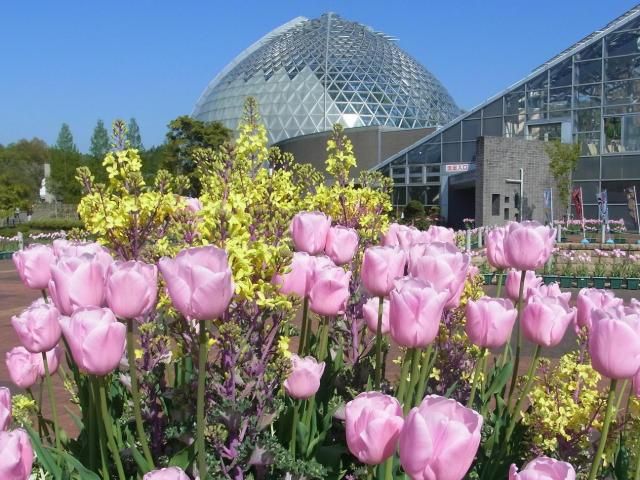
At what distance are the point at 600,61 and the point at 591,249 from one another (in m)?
13.0

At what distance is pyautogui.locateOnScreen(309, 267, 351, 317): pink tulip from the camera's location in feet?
6.81

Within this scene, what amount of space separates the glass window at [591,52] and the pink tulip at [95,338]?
97.6 feet

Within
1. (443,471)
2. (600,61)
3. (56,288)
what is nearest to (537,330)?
(443,471)

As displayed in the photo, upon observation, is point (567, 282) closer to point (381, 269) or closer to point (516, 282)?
point (516, 282)

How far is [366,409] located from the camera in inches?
54.7

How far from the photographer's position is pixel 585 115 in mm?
29078

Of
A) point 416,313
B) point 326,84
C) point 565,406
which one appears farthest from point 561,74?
point 416,313

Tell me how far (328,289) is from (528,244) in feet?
2.18

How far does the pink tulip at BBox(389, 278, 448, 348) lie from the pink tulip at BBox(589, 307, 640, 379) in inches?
14.7

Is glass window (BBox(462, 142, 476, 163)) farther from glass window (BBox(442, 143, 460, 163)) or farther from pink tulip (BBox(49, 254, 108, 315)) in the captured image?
pink tulip (BBox(49, 254, 108, 315))

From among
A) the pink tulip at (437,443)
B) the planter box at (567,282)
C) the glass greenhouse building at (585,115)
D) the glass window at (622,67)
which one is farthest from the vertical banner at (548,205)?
the pink tulip at (437,443)

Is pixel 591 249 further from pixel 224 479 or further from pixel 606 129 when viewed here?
pixel 224 479

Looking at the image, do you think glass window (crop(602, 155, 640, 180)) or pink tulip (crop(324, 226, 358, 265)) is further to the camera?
glass window (crop(602, 155, 640, 180))

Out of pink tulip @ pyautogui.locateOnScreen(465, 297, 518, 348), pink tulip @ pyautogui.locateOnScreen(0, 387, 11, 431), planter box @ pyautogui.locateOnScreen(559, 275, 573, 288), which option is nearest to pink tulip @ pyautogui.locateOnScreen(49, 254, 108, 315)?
pink tulip @ pyautogui.locateOnScreen(0, 387, 11, 431)
